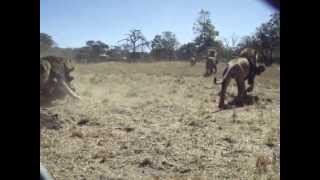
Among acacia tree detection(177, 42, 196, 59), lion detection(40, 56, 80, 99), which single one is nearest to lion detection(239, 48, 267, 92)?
acacia tree detection(177, 42, 196, 59)

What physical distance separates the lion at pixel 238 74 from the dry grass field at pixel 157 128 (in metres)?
0.06

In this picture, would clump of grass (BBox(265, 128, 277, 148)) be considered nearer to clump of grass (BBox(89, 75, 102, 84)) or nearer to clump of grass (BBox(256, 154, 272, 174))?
clump of grass (BBox(256, 154, 272, 174))

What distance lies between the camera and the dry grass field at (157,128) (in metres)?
2.63

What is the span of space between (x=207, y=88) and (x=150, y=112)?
48 centimetres

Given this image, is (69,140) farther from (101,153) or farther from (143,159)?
(143,159)

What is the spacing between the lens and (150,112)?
119 inches

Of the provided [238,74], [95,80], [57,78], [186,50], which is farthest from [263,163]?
[57,78]

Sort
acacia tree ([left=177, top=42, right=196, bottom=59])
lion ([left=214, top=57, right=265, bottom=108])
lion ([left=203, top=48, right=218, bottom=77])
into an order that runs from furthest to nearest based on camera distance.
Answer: lion ([left=214, top=57, right=265, bottom=108]) → lion ([left=203, top=48, right=218, bottom=77]) → acacia tree ([left=177, top=42, right=196, bottom=59])

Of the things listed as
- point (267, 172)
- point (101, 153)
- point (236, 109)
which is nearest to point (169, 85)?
point (236, 109)

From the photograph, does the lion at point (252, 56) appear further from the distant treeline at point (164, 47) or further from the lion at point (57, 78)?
the lion at point (57, 78)

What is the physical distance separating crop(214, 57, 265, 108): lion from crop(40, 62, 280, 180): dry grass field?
0.06 meters

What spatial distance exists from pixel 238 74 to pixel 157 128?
74cm

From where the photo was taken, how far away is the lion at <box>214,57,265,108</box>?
2982 mm

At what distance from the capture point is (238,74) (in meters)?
3.03
